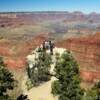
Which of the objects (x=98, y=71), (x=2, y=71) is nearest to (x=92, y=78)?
(x=98, y=71)

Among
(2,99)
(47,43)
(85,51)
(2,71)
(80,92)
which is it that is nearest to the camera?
(2,99)

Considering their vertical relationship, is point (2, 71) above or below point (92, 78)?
above

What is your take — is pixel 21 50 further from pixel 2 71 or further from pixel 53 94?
pixel 2 71

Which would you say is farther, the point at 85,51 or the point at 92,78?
the point at 85,51

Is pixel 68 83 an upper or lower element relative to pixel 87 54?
lower

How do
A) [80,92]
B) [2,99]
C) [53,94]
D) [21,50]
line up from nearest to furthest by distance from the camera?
[2,99] → [80,92] → [53,94] → [21,50]

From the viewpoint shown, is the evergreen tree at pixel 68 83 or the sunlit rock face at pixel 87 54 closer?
the evergreen tree at pixel 68 83

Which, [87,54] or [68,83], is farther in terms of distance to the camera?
[87,54]

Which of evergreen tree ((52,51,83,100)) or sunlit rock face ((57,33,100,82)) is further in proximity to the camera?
sunlit rock face ((57,33,100,82))
